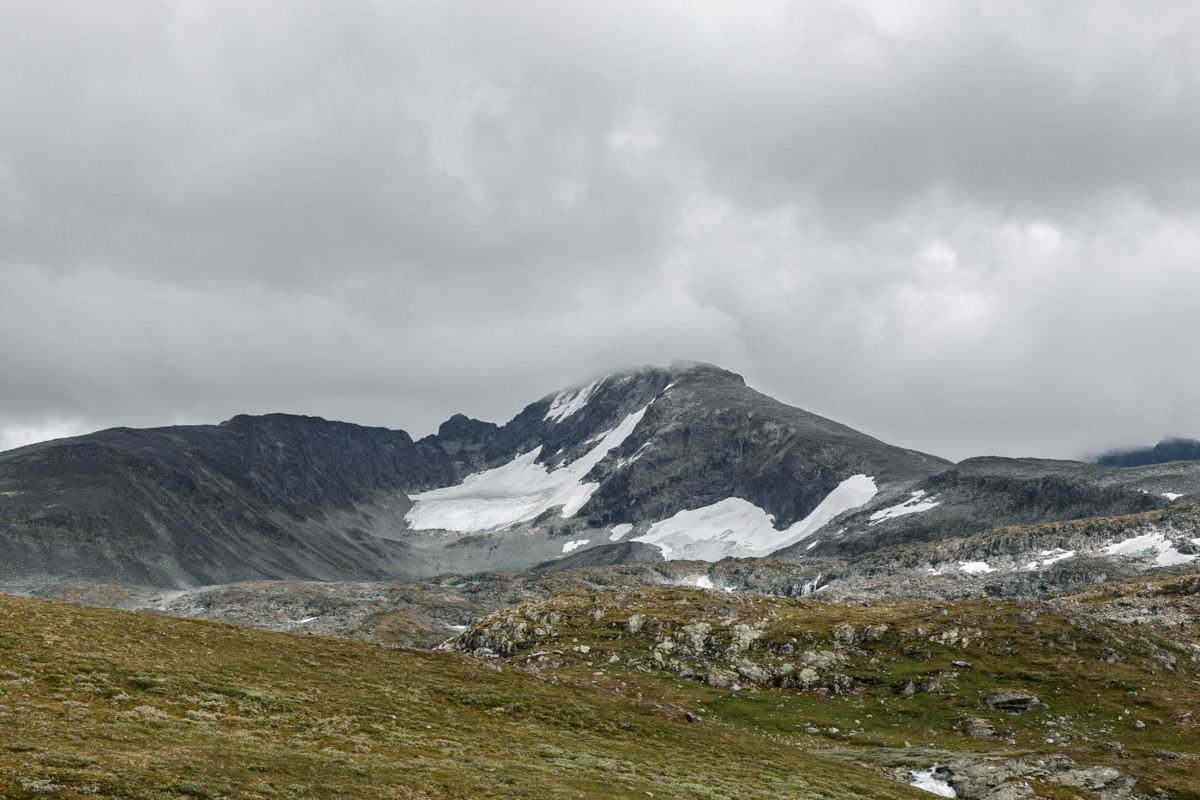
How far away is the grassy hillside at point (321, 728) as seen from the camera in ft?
92.5

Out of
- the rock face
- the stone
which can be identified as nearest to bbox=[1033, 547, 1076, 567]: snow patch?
the rock face

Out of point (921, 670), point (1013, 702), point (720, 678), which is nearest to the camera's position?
point (1013, 702)

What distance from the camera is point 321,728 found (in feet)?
134

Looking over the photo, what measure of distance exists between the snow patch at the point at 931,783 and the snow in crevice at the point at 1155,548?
152355mm

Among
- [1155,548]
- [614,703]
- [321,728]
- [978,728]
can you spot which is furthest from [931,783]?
[1155,548]

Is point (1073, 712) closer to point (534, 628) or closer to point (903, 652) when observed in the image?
point (903, 652)

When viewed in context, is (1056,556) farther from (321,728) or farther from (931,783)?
(321,728)

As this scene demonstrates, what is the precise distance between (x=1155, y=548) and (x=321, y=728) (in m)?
206

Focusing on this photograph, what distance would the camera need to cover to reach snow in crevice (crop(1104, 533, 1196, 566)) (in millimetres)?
168800

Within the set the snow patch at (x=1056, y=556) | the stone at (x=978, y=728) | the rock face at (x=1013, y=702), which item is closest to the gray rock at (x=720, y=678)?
the stone at (x=978, y=728)

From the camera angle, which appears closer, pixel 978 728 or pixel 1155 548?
pixel 978 728

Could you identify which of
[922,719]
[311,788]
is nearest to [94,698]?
[311,788]

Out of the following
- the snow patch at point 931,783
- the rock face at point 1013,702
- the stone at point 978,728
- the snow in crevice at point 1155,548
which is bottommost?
the stone at point 978,728

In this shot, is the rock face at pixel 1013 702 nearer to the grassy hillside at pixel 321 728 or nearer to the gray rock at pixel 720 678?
the grassy hillside at pixel 321 728
